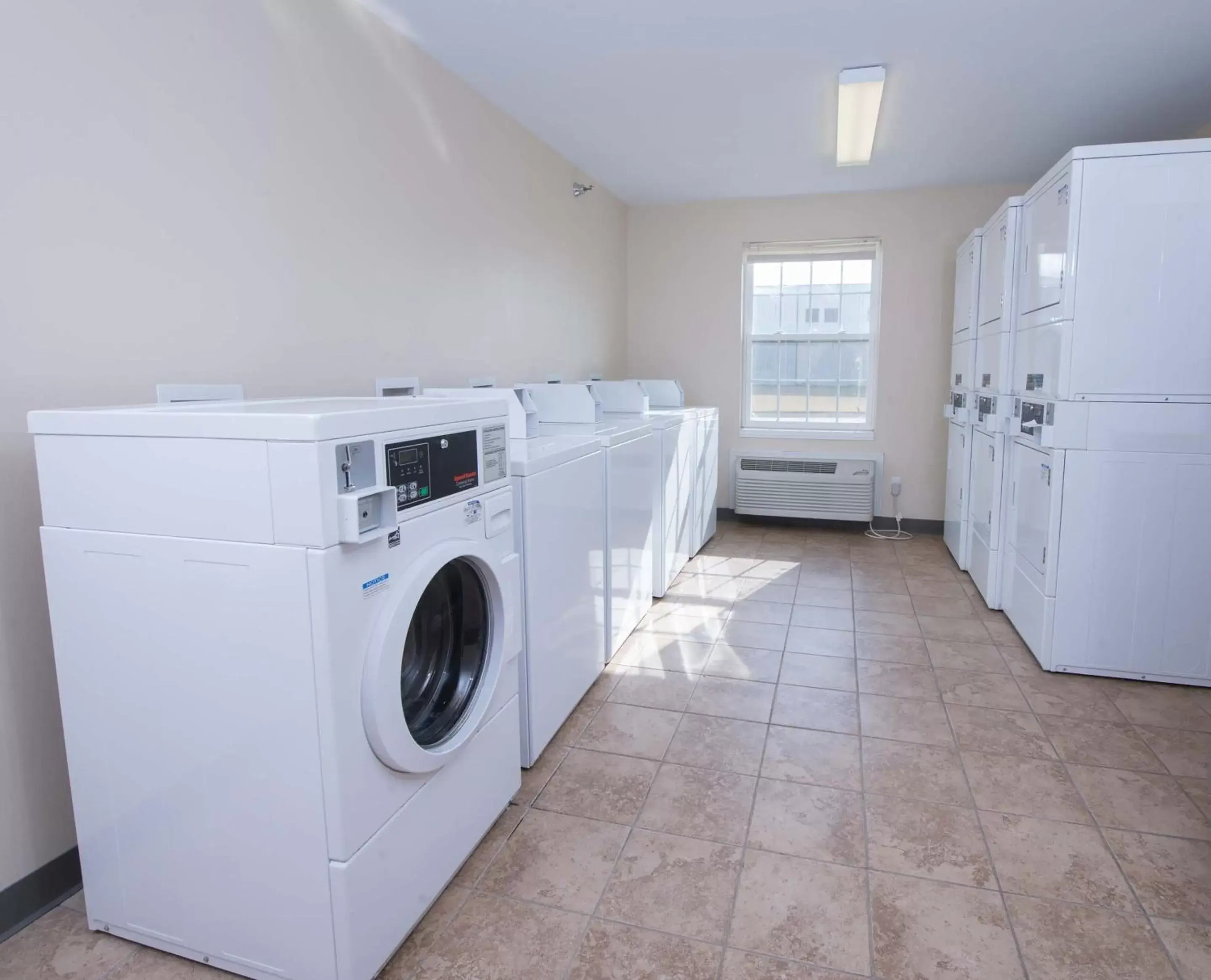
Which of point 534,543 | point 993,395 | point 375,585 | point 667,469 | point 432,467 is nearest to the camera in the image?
point 375,585

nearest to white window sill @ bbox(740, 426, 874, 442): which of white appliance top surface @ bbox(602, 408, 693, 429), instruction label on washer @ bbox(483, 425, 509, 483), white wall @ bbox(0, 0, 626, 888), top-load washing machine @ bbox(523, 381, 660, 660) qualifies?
white appliance top surface @ bbox(602, 408, 693, 429)

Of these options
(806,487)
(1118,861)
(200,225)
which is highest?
(200,225)

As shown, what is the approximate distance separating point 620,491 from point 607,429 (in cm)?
26

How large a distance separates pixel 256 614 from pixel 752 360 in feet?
16.2

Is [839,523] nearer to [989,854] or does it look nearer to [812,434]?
[812,434]

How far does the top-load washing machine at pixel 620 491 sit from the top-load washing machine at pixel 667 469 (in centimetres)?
9

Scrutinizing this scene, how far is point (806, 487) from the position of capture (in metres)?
5.53

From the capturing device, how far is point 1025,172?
15.7 feet

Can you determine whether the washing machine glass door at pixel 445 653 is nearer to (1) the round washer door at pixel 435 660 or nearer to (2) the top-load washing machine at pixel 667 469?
(1) the round washer door at pixel 435 660

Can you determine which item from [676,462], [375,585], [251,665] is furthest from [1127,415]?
[251,665]

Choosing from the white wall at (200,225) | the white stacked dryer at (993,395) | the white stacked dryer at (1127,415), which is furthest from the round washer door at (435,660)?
the white stacked dryer at (993,395)

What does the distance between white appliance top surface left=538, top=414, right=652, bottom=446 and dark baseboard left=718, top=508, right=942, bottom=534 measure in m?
2.31

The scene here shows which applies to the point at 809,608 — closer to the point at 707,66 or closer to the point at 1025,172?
the point at 707,66

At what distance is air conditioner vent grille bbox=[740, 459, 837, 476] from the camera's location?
5484 mm
